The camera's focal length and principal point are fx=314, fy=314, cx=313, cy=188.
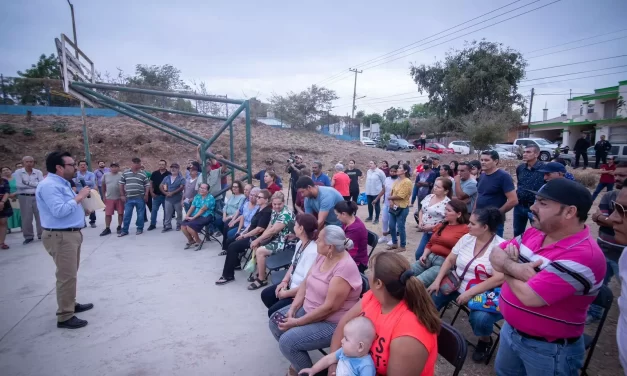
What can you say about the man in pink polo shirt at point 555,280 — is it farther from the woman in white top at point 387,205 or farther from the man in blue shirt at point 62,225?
the woman in white top at point 387,205

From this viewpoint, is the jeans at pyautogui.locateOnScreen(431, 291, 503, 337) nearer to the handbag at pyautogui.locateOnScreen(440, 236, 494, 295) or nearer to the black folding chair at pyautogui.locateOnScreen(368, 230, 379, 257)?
the handbag at pyautogui.locateOnScreen(440, 236, 494, 295)

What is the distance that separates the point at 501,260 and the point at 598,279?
1.43ft

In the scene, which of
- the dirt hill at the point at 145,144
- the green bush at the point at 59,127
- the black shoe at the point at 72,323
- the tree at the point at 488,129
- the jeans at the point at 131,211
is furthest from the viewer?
the tree at the point at 488,129

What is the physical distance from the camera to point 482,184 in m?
4.41

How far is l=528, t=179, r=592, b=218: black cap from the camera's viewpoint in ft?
5.41

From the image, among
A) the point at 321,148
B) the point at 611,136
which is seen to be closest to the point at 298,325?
the point at 321,148

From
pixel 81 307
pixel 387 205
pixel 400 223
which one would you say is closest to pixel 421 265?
pixel 400 223

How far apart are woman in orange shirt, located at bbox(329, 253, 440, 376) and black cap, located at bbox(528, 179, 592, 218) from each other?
0.87 metres

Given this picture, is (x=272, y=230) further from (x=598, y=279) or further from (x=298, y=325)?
(x=598, y=279)

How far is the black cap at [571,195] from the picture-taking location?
1648mm

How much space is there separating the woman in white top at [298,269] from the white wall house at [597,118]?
30.8 meters

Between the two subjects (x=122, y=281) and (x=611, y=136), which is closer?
(x=122, y=281)

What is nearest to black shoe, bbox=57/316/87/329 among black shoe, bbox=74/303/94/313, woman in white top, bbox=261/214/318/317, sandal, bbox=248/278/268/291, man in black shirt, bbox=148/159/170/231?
black shoe, bbox=74/303/94/313

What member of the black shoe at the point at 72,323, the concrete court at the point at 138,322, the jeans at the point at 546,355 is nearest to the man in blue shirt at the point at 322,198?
the concrete court at the point at 138,322
